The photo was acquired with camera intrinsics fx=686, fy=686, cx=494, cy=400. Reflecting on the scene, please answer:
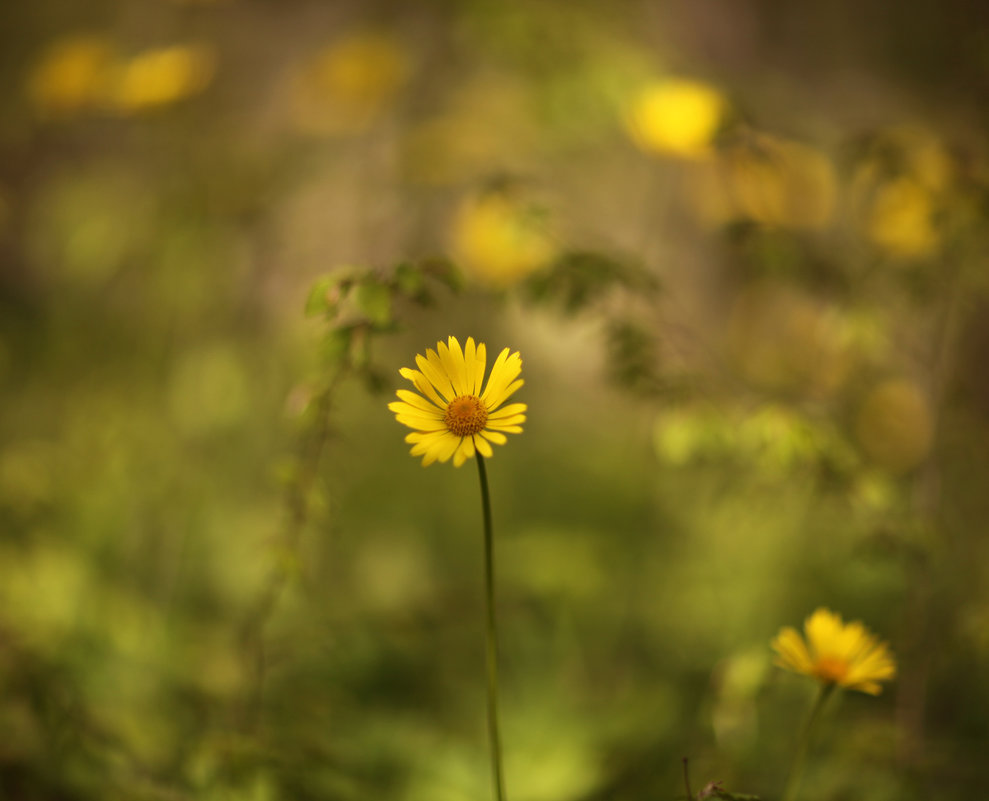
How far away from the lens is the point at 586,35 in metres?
1.82

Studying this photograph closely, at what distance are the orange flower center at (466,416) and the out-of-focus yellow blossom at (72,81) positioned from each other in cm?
198

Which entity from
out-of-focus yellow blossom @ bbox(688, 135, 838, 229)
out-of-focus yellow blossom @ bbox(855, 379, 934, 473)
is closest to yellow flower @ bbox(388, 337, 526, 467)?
out-of-focus yellow blossom @ bbox(688, 135, 838, 229)

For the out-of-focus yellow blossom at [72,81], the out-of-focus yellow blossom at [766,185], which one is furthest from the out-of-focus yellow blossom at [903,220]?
the out-of-focus yellow blossom at [72,81]

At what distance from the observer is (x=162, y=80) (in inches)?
80.7

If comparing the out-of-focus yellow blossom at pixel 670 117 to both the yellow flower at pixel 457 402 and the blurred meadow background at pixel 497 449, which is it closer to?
the blurred meadow background at pixel 497 449

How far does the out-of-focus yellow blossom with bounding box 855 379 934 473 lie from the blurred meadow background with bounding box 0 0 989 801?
0.05ft

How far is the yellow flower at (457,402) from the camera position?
79 cm

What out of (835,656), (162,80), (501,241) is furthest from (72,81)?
(835,656)

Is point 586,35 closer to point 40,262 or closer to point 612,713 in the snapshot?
point 612,713

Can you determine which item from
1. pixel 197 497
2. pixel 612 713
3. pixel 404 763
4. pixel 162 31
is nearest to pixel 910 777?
pixel 612 713

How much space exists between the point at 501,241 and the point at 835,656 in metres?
1.37

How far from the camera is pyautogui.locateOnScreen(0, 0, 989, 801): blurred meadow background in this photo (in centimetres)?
124

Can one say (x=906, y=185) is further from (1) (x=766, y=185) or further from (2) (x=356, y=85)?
(2) (x=356, y=85)

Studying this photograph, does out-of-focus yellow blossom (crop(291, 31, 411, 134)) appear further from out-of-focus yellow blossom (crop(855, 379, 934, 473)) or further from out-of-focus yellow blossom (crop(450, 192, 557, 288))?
out-of-focus yellow blossom (crop(855, 379, 934, 473))
